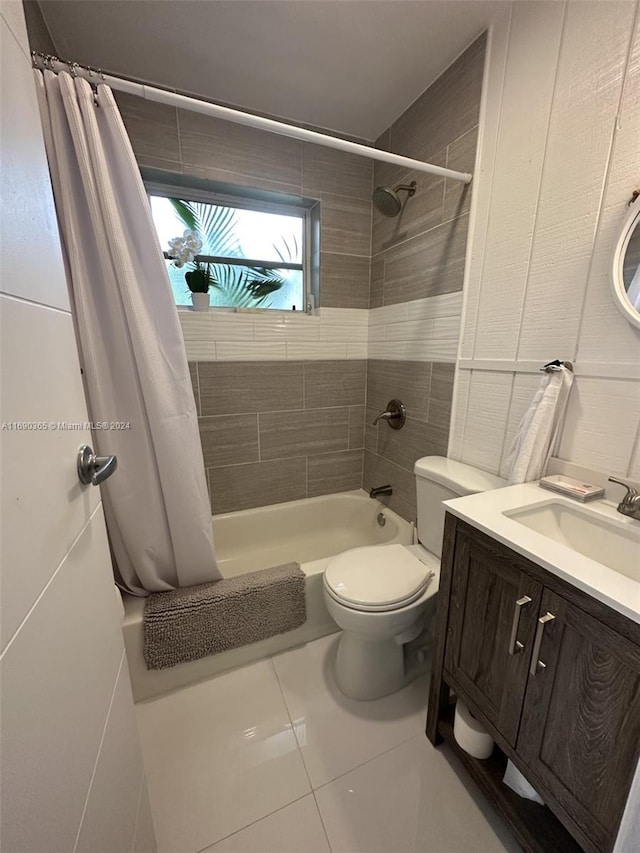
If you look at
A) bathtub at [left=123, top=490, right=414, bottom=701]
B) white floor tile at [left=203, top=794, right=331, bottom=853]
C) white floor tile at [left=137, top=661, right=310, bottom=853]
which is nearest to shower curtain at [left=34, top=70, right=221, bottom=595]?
bathtub at [left=123, top=490, right=414, bottom=701]

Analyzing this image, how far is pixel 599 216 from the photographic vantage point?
101 centimetres

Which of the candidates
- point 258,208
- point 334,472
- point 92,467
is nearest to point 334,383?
point 334,472

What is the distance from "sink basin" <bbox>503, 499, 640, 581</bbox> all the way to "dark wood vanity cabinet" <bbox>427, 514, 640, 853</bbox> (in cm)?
22

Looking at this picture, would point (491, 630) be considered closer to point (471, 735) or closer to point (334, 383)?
point (471, 735)

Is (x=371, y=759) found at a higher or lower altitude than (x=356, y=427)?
lower

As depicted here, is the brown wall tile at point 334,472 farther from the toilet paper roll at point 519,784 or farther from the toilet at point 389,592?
the toilet paper roll at point 519,784

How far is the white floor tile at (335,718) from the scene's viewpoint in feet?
3.76

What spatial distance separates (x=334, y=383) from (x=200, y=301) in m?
0.88

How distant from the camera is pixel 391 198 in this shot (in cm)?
159

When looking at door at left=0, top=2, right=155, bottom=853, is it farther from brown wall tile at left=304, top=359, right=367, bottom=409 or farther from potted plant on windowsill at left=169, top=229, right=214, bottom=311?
brown wall tile at left=304, top=359, right=367, bottom=409

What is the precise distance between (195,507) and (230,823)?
94 centimetres

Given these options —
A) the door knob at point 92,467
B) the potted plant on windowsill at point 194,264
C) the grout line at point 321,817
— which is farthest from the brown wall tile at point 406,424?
the door knob at point 92,467

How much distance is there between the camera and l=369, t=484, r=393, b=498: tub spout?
2025mm

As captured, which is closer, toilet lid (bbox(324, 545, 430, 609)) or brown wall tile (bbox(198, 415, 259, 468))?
toilet lid (bbox(324, 545, 430, 609))
